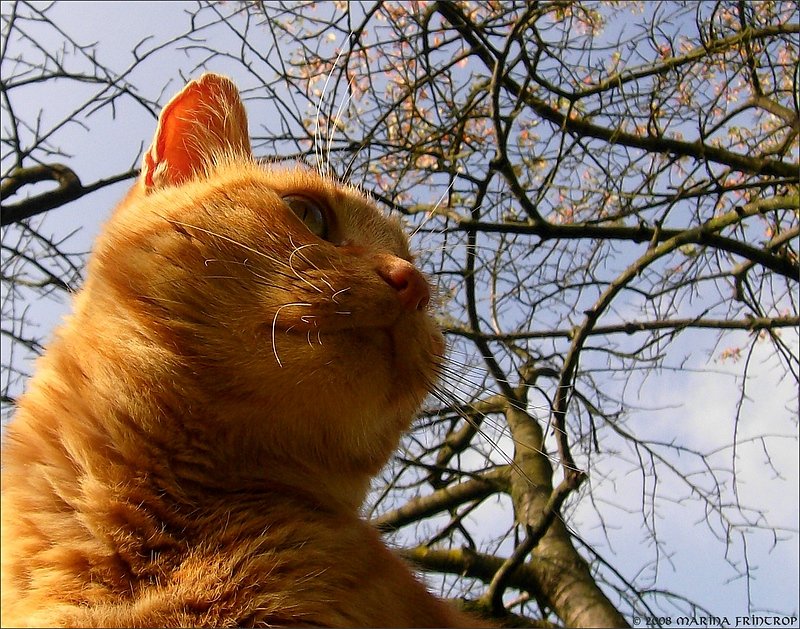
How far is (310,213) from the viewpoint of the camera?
1.48 meters

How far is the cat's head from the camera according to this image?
117 cm

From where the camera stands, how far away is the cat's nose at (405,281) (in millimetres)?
1256

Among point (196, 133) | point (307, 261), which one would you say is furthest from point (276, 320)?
point (196, 133)

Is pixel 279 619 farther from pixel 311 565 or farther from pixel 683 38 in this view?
pixel 683 38

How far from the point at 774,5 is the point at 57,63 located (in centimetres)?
356

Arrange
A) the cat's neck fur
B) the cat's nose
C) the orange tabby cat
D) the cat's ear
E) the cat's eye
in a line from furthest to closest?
the cat's ear
the cat's eye
the cat's nose
the cat's neck fur
the orange tabby cat

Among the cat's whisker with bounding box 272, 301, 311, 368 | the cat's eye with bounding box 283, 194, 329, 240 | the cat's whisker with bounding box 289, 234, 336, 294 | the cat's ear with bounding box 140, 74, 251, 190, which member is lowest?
the cat's whisker with bounding box 272, 301, 311, 368

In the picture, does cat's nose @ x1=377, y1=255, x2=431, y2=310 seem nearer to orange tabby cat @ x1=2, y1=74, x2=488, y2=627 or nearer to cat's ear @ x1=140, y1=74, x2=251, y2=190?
orange tabby cat @ x1=2, y1=74, x2=488, y2=627

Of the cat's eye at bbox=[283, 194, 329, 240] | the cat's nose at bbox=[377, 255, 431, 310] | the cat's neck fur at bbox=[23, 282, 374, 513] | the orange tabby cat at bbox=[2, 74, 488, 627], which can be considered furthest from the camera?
the cat's eye at bbox=[283, 194, 329, 240]

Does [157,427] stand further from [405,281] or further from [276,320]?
[405,281]

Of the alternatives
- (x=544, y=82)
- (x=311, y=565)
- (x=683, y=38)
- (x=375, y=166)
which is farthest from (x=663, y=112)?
(x=311, y=565)

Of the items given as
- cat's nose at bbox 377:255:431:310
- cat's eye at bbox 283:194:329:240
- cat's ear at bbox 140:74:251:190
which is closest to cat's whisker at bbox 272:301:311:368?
cat's nose at bbox 377:255:431:310

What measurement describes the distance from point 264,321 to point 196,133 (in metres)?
0.80

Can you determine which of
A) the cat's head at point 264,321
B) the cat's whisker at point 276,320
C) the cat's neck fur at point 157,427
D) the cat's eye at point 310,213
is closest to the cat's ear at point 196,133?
the cat's head at point 264,321
